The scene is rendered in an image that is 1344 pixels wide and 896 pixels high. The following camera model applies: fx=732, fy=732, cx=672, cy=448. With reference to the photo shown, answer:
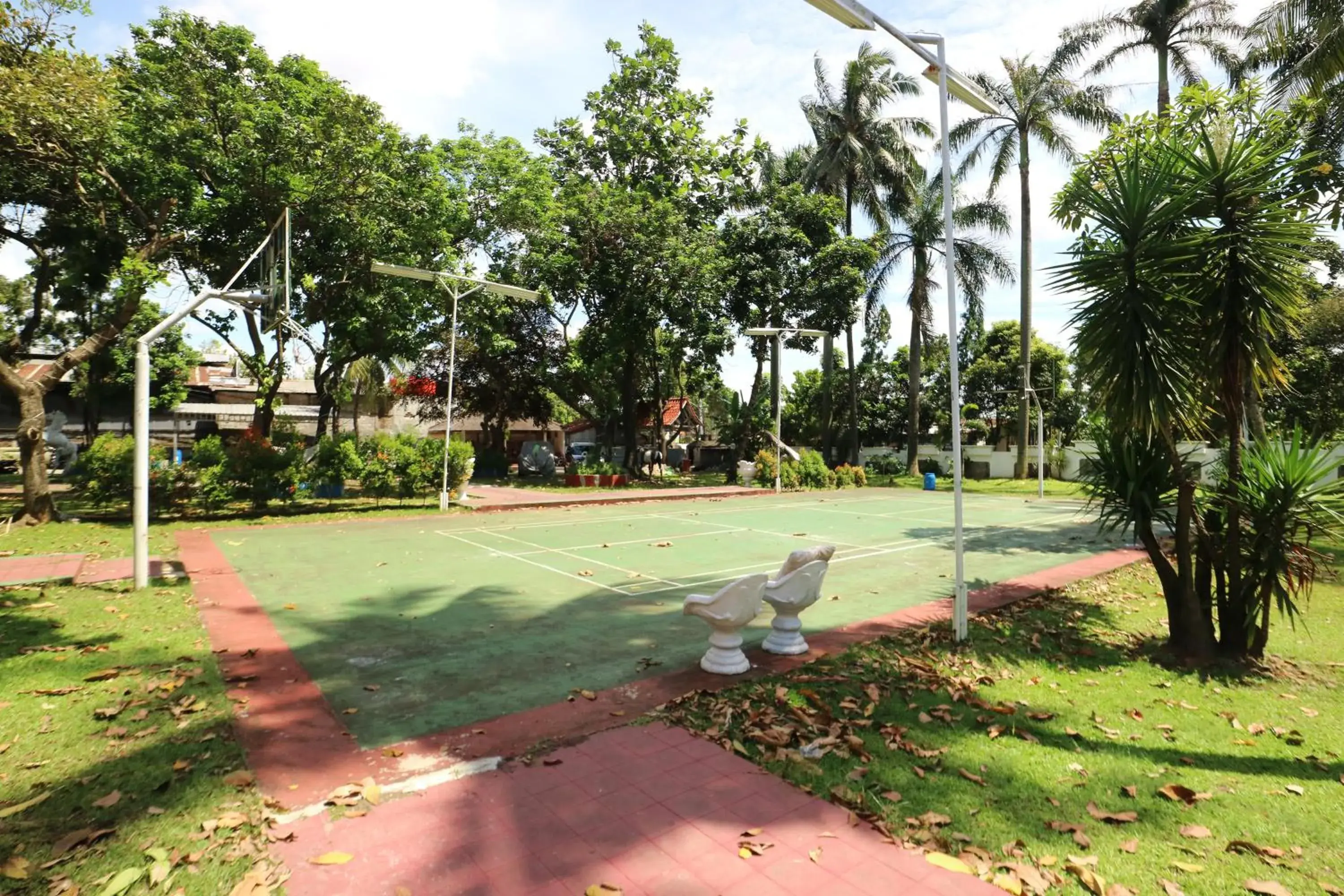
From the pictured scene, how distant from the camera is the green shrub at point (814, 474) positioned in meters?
31.1

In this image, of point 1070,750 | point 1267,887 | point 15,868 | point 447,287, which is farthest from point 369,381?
point 1267,887

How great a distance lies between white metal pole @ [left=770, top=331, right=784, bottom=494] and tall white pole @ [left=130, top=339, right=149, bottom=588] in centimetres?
2022

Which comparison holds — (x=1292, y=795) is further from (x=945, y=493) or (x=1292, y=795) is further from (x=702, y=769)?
(x=945, y=493)

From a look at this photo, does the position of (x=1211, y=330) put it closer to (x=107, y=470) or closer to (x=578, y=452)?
(x=107, y=470)

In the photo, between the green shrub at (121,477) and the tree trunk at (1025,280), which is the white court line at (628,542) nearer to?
the green shrub at (121,477)

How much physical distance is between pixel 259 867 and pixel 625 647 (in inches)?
154

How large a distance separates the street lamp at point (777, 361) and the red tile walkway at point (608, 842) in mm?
21884

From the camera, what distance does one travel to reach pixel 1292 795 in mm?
4203

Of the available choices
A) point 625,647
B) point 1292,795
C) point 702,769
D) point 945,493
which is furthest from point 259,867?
point 945,493

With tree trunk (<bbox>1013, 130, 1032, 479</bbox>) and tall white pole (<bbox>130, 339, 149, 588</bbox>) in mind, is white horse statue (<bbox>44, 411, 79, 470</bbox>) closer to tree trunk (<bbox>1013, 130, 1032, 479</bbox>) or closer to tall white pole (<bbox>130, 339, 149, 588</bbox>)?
tall white pole (<bbox>130, 339, 149, 588</bbox>)

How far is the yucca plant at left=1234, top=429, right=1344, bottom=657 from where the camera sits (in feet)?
22.3

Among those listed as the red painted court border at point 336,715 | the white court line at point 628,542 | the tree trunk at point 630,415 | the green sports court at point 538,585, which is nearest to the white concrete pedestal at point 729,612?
the red painted court border at point 336,715

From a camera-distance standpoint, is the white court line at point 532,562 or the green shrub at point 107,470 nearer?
the white court line at point 532,562

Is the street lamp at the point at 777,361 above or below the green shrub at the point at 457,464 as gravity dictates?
above
